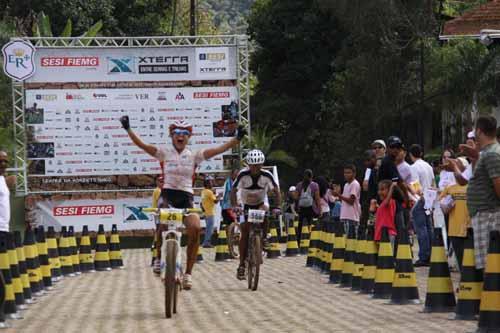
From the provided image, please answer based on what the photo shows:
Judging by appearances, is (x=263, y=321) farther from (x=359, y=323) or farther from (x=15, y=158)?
(x=15, y=158)

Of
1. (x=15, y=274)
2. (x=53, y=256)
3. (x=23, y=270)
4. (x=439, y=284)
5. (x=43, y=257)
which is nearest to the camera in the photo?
(x=439, y=284)

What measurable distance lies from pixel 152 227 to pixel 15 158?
12.9 feet

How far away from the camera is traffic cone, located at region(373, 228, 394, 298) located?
609 inches

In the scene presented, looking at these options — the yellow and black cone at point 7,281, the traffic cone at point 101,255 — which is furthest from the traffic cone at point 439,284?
the traffic cone at point 101,255

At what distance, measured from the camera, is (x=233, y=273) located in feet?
73.9

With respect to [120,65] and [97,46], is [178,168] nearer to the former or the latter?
[97,46]

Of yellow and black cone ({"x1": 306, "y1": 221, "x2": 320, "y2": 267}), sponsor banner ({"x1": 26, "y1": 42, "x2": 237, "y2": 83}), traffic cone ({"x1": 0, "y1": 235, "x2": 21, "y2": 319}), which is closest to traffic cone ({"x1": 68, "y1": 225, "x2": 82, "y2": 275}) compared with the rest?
yellow and black cone ({"x1": 306, "y1": 221, "x2": 320, "y2": 267})

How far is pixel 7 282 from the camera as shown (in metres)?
14.2

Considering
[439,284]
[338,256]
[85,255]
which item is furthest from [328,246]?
[439,284]

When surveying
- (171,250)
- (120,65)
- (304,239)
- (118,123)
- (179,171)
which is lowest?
(304,239)

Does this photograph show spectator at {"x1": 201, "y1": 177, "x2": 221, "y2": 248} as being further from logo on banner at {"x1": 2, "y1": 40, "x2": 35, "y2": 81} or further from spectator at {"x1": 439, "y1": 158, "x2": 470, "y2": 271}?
spectator at {"x1": 439, "y1": 158, "x2": 470, "y2": 271}

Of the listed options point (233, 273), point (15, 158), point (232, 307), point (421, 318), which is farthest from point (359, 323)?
point (15, 158)

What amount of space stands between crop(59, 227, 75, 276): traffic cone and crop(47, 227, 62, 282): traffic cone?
47 cm

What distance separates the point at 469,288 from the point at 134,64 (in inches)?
880
